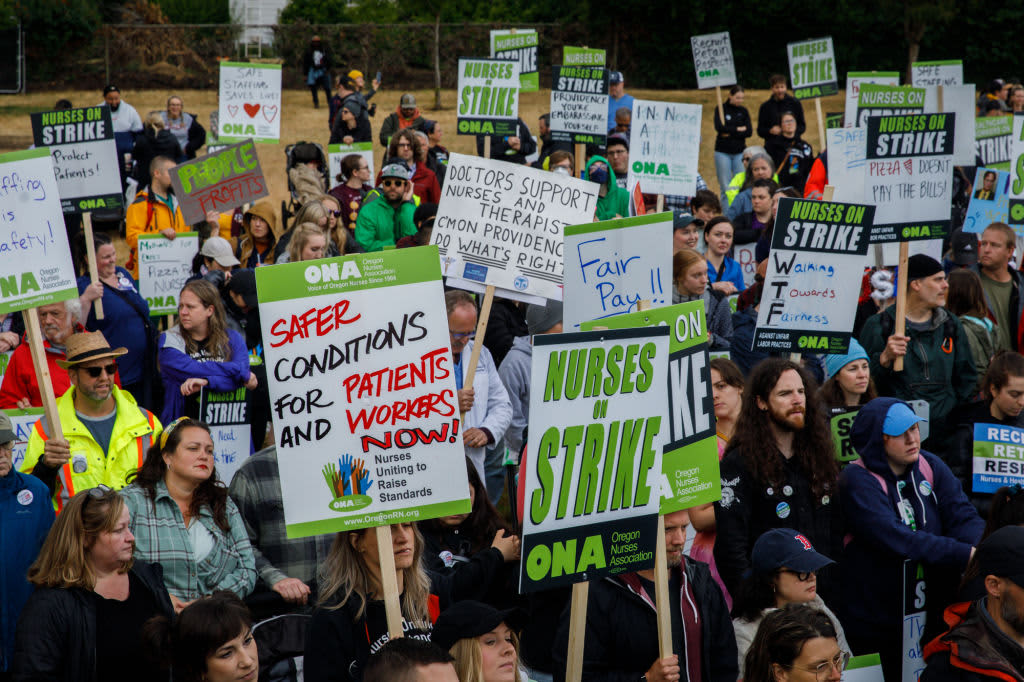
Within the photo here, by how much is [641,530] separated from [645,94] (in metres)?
31.3

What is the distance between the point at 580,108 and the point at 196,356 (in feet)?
25.5


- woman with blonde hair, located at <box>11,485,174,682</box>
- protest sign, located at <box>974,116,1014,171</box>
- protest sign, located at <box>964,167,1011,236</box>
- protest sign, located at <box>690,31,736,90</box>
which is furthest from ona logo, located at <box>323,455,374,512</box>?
protest sign, located at <box>690,31,736,90</box>

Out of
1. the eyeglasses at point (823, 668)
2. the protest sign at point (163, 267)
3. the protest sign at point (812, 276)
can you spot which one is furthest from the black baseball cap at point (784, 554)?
the protest sign at point (163, 267)

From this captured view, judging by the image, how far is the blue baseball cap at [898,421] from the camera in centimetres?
576

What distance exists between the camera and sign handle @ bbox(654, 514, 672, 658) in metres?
4.42

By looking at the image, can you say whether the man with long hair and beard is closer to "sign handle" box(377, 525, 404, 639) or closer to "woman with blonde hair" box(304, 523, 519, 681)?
"woman with blonde hair" box(304, 523, 519, 681)

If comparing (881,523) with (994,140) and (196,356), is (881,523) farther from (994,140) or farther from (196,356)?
(994,140)

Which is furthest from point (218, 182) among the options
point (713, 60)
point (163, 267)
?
point (713, 60)

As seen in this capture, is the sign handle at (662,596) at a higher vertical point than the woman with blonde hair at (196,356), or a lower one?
lower

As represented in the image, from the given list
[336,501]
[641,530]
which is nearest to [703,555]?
[641,530]

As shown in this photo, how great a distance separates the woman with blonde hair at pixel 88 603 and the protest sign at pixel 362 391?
3.39ft

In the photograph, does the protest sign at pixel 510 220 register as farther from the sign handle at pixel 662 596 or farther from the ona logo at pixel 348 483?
the ona logo at pixel 348 483

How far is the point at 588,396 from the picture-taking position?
448 centimetres

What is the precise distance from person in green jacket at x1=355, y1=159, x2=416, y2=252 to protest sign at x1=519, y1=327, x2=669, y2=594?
21.8ft
